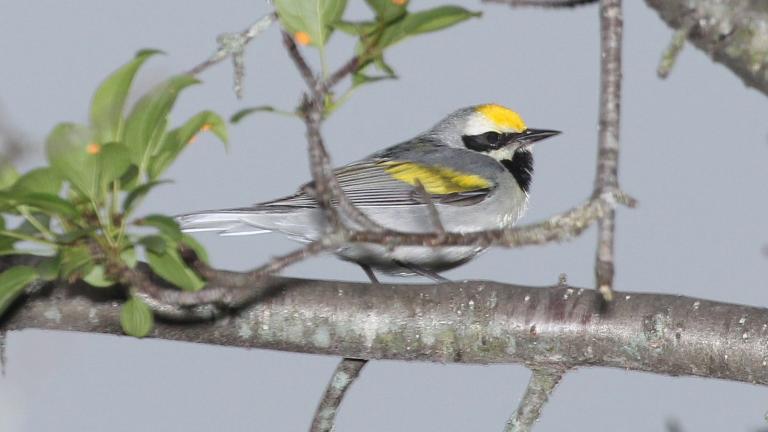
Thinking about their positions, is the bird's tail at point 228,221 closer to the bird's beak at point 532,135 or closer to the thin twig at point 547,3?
the bird's beak at point 532,135

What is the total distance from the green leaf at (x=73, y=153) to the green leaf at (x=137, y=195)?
0.28 ft

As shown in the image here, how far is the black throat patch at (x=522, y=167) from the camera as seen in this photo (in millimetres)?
4930

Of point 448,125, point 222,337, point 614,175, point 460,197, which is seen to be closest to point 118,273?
point 222,337

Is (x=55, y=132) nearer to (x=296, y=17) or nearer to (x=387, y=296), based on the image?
(x=296, y=17)

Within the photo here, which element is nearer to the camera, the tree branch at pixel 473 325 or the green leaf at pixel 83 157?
the green leaf at pixel 83 157

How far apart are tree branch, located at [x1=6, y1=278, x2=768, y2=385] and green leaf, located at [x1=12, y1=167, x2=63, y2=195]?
2.61 ft

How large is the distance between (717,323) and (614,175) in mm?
1191

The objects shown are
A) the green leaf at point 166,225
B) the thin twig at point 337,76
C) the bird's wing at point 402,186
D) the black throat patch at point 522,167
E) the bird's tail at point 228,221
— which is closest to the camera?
the thin twig at point 337,76

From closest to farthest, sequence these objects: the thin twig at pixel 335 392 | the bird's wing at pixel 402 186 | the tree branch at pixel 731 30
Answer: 1. the tree branch at pixel 731 30
2. the thin twig at pixel 335 392
3. the bird's wing at pixel 402 186

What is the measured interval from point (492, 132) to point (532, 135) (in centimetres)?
22

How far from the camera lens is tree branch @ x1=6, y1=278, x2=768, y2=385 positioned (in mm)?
2865

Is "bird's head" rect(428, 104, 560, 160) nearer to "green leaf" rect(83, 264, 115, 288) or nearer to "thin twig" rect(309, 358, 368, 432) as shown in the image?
"thin twig" rect(309, 358, 368, 432)

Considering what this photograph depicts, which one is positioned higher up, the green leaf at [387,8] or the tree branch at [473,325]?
the green leaf at [387,8]

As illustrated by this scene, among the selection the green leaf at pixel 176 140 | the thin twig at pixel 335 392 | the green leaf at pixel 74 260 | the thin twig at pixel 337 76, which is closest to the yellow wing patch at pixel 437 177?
the thin twig at pixel 335 392
